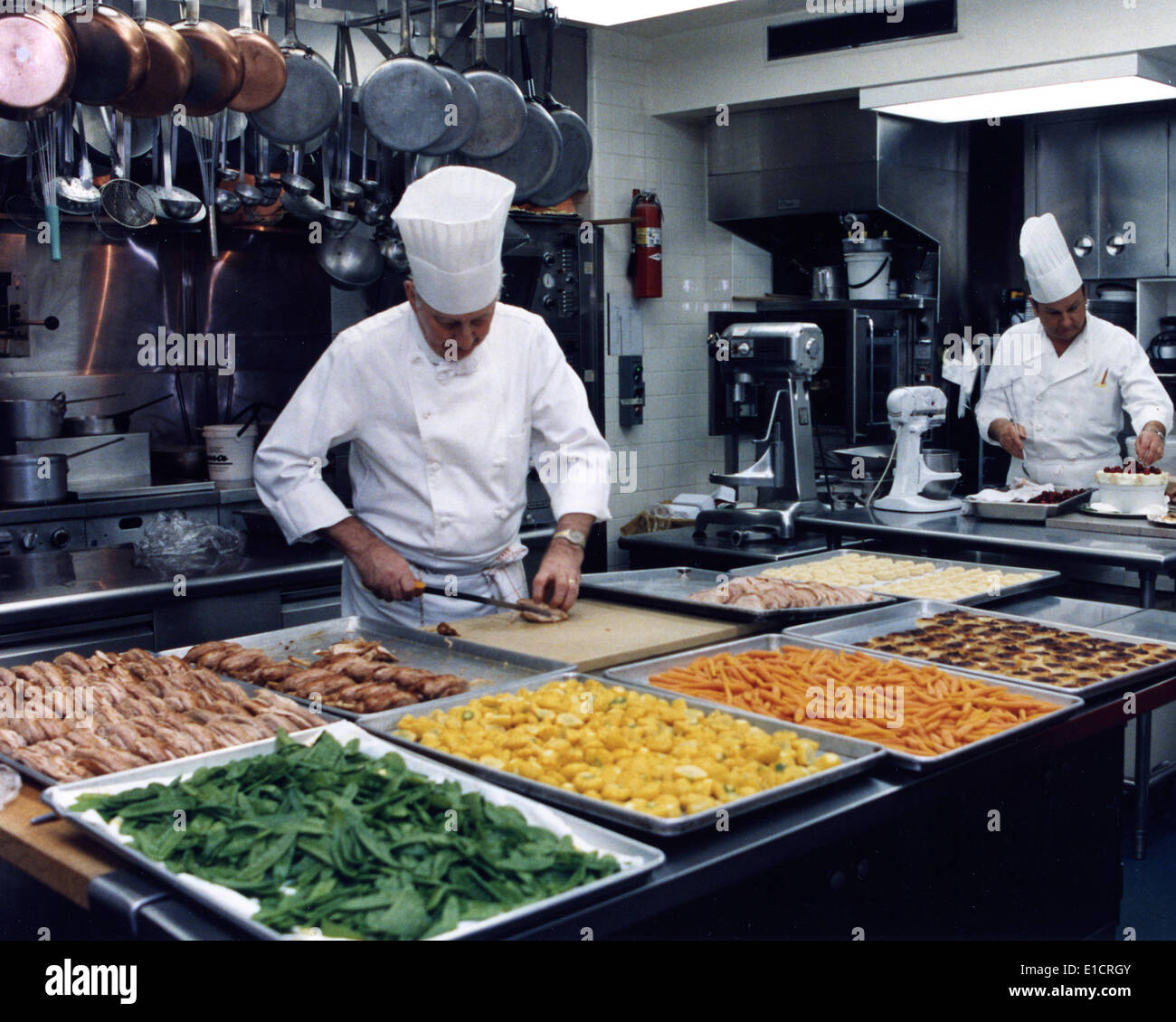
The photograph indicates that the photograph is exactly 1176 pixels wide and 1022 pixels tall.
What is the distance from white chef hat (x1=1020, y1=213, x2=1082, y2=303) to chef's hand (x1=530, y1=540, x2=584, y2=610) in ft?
9.41

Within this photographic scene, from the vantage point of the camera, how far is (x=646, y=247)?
6906 mm

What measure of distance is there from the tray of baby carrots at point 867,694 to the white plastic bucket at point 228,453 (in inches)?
122

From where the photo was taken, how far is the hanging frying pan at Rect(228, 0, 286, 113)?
3877 millimetres

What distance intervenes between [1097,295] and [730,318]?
2.05 m

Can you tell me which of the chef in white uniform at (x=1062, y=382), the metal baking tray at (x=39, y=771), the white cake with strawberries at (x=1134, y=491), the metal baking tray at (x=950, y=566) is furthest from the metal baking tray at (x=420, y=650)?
the chef in white uniform at (x=1062, y=382)

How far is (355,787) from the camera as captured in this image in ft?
5.75

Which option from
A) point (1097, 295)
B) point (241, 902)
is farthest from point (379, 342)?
point (1097, 295)

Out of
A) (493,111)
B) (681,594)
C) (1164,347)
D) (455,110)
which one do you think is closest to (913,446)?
(681,594)

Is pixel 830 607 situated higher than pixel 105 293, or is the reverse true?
pixel 105 293

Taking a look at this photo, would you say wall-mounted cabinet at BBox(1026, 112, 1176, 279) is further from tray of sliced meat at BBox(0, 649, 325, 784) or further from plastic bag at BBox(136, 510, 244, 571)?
tray of sliced meat at BBox(0, 649, 325, 784)

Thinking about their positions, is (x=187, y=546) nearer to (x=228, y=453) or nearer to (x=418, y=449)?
(x=228, y=453)

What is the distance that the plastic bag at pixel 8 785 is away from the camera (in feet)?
6.19

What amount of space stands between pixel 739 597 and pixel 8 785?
1722 mm
